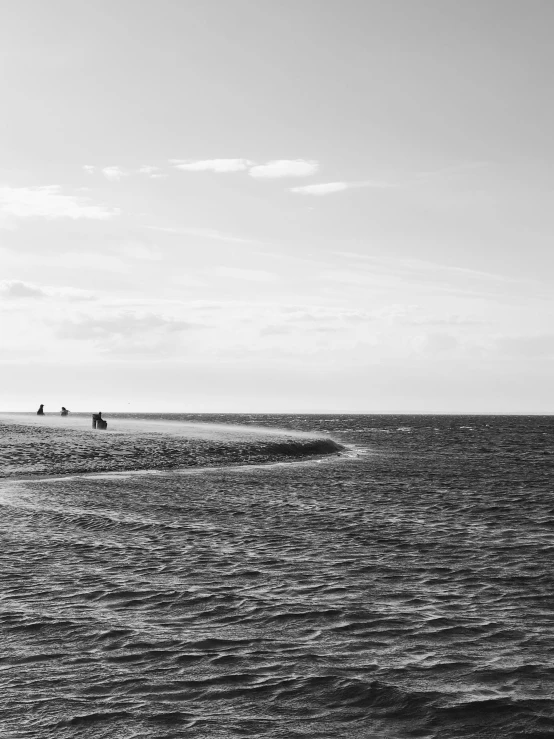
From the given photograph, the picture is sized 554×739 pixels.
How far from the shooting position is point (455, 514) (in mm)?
34250

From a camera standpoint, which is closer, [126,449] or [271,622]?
[271,622]

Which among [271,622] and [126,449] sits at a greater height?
[126,449]

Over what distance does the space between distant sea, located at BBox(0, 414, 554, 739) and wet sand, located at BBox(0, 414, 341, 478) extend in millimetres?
18423

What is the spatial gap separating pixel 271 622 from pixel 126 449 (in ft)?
162

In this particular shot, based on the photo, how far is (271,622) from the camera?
16219 mm

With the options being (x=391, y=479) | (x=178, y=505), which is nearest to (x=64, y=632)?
(x=178, y=505)

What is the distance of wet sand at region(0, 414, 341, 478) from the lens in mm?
52438

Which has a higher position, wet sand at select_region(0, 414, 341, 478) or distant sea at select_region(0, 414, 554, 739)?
wet sand at select_region(0, 414, 341, 478)

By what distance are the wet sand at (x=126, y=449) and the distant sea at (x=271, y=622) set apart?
1842cm

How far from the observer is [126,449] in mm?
63875

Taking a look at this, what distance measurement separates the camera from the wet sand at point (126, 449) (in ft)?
172

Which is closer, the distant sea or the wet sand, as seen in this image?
the distant sea

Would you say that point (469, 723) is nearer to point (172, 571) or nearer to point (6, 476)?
point (172, 571)

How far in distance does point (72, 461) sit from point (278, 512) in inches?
1015
